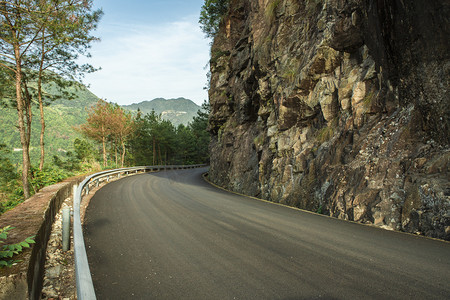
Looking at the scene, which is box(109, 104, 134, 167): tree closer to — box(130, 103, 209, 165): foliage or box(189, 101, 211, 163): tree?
box(130, 103, 209, 165): foliage

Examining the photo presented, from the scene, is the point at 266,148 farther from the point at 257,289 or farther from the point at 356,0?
the point at 257,289

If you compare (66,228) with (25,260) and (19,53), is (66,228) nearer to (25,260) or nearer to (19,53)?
(25,260)

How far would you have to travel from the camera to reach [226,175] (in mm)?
21281

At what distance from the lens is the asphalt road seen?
10.6 feet

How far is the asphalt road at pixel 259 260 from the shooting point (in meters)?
3.22

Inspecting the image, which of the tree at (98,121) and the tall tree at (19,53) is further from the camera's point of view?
the tree at (98,121)

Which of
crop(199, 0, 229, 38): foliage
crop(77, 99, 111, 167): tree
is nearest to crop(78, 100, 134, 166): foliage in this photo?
crop(77, 99, 111, 167): tree

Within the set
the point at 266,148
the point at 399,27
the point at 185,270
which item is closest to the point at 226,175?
the point at 266,148

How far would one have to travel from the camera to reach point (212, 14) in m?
30.6

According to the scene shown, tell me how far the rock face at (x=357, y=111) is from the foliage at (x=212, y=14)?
1395 centimetres

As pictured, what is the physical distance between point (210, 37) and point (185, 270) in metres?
34.1

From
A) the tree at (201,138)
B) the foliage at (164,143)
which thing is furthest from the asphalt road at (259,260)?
the tree at (201,138)

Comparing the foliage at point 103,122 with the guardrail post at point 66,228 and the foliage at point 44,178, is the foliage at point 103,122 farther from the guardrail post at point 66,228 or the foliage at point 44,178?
the guardrail post at point 66,228

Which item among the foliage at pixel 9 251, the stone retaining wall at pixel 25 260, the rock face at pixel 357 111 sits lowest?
the stone retaining wall at pixel 25 260
